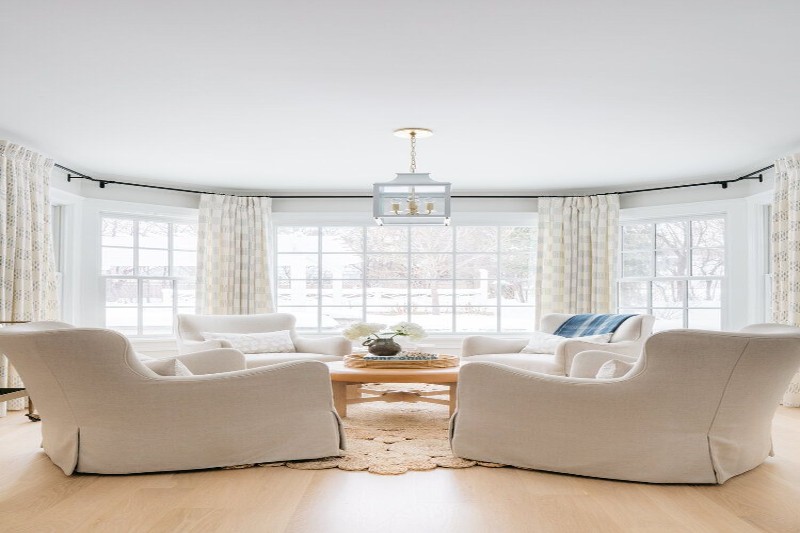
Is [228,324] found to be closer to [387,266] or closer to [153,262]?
[153,262]

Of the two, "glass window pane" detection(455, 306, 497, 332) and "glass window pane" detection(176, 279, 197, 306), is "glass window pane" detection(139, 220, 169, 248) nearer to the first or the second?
"glass window pane" detection(176, 279, 197, 306)

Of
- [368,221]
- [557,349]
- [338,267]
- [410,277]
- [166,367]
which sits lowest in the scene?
[557,349]

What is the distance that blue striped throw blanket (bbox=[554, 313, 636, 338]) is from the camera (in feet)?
19.8

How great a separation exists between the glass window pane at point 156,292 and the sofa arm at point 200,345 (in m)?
1.60

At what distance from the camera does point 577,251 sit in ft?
26.2

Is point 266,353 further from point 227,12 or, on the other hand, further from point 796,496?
point 796,496

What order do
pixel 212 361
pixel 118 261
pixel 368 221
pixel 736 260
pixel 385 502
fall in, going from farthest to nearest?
pixel 368 221 < pixel 118 261 < pixel 736 260 < pixel 212 361 < pixel 385 502

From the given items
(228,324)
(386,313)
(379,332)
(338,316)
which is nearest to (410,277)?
(386,313)

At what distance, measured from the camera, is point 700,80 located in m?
4.04

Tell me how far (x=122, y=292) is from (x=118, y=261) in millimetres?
328

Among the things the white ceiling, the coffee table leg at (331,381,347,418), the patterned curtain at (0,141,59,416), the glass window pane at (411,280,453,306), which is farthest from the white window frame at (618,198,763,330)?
the patterned curtain at (0,141,59,416)

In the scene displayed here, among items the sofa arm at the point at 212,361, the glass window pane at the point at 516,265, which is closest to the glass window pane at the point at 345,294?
the glass window pane at the point at 516,265

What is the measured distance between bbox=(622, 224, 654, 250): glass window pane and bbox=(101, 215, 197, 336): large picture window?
191 inches

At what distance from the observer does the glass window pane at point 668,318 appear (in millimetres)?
7603
